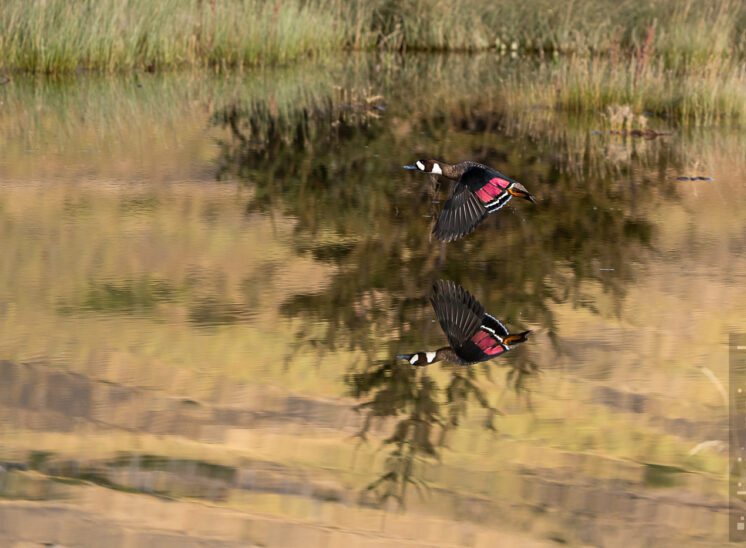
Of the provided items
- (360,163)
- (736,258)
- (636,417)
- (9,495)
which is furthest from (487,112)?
(9,495)

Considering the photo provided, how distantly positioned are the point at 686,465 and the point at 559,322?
1540 millimetres

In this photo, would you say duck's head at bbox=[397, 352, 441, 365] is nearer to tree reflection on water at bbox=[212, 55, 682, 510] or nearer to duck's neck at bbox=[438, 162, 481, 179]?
tree reflection on water at bbox=[212, 55, 682, 510]

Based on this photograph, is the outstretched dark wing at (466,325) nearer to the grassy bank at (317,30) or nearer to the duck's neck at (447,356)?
the duck's neck at (447,356)

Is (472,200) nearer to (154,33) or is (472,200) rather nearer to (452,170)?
(452,170)

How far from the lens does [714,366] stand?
14.7ft

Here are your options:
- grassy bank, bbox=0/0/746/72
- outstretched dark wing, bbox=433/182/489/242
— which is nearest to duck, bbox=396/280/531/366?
outstretched dark wing, bbox=433/182/489/242

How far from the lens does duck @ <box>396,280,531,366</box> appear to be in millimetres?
4504

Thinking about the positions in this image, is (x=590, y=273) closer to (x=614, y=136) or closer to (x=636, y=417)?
(x=636, y=417)

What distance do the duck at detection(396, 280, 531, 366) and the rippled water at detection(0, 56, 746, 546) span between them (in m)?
0.07

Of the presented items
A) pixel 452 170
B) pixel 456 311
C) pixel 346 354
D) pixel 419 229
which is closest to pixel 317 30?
pixel 419 229

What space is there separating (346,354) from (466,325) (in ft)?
2.09

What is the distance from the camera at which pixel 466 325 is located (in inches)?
195

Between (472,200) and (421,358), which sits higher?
(472,200)

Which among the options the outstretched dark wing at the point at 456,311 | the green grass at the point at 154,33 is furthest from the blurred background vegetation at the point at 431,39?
the outstretched dark wing at the point at 456,311
